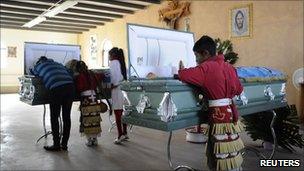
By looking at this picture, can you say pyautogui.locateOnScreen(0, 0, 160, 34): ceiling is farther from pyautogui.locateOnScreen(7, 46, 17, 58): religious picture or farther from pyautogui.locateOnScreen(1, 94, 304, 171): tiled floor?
pyautogui.locateOnScreen(1, 94, 304, 171): tiled floor

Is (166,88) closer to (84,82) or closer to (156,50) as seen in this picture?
(156,50)

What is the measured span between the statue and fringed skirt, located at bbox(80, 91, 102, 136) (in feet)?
16.5

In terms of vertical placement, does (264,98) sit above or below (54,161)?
above

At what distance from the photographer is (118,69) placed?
4.62 m

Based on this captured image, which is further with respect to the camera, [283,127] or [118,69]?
[118,69]

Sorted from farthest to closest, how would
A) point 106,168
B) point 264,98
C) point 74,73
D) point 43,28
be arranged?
point 43,28 < point 74,73 < point 106,168 < point 264,98

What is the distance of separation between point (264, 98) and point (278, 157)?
105 cm

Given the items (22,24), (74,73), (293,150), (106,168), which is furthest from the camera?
(22,24)

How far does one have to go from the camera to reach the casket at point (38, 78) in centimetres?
430

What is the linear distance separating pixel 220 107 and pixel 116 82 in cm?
251

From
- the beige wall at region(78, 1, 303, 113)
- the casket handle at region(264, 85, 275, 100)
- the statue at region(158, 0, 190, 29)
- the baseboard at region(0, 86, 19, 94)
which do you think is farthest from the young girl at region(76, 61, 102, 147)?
the baseboard at region(0, 86, 19, 94)

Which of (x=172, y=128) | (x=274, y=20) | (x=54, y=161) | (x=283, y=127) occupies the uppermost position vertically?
(x=274, y=20)

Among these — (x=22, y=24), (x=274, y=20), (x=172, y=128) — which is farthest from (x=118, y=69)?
(x=22, y=24)

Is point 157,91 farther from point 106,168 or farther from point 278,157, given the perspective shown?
point 278,157
